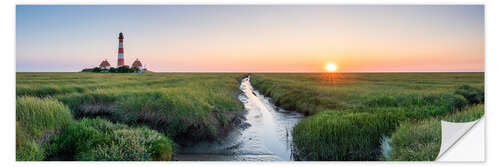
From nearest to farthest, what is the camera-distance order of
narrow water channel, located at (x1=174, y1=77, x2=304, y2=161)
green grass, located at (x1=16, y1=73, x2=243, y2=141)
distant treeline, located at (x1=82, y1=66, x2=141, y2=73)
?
narrow water channel, located at (x1=174, y1=77, x2=304, y2=161) < green grass, located at (x1=16, y1=73, x2=243, y2=141) < distant treeline, located at (x1=82, y1=66, x2=141, y2=73)

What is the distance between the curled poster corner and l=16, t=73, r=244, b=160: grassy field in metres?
4.76

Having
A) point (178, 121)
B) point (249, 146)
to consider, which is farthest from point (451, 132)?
point (178, 121)

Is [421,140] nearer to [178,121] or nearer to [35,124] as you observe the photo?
[178,121]

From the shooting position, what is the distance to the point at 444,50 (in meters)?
5.58

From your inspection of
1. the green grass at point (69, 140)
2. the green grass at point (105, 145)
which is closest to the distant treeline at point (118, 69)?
the green grass at point (69, 140)

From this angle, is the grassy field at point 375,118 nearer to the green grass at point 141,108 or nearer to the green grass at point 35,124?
the green grass at point 141,108

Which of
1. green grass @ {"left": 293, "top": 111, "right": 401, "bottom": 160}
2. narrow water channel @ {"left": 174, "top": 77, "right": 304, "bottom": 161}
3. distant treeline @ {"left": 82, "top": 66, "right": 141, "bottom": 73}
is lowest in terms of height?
narrow water channel @ {"left": 174, "top": 77, "right": 304, "bottom": 161}

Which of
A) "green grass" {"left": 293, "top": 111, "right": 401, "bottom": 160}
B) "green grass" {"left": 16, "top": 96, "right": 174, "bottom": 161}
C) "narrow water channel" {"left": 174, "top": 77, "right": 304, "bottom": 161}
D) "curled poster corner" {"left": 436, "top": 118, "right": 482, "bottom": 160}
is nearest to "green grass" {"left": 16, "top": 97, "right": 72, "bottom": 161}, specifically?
"green grass" {"left": 16, "top": 96, "right": 174, "bottom": 161}

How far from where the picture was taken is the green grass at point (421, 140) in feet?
13.6

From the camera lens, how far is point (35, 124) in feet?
14.3

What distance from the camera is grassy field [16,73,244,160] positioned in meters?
4.22

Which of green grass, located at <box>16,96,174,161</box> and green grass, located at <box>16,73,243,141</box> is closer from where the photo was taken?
green grass, located at <box>16,96,174,161</box>

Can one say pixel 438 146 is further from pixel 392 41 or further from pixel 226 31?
pixel 226 31

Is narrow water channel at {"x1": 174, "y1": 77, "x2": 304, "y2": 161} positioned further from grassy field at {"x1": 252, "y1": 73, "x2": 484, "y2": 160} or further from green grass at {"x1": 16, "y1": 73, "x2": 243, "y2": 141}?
grassy field at {"x1": 252, "y1": 73, "x2": 484, "y2": 160}
